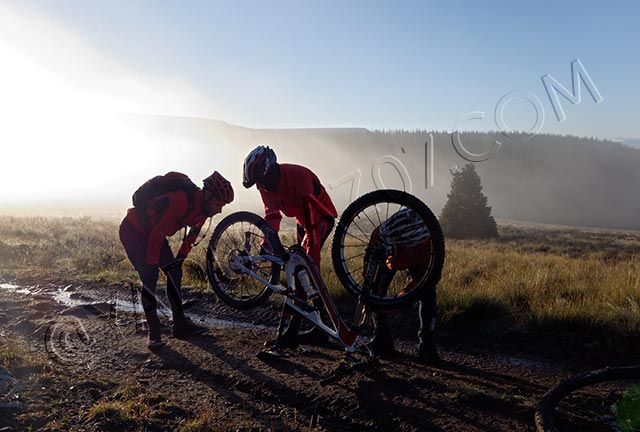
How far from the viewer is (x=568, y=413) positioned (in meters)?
3.98

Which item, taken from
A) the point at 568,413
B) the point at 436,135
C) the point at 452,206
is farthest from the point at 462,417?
the point at 436,135

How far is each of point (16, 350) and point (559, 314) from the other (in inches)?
278

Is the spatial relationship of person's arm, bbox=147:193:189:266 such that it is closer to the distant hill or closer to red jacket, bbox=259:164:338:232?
red jacket, bbox=259:164:338:232

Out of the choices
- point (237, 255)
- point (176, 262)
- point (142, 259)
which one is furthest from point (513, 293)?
point (142, 259)

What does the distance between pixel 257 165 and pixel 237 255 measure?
4.00 feet

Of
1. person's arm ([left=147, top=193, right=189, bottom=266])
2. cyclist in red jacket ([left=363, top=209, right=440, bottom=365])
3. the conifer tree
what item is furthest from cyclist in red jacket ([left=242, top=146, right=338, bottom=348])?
the conifer tree

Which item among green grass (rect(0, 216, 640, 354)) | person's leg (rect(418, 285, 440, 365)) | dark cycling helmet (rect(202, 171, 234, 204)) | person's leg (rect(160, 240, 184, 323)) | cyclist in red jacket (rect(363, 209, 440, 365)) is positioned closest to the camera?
cyclist in red jacket (rect(363, 209, 440, 365))

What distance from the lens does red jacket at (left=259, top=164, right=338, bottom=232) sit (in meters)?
5.55

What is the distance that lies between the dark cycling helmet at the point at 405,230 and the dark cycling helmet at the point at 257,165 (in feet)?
5.15

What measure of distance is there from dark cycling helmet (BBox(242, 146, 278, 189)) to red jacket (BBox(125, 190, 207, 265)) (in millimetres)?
1391

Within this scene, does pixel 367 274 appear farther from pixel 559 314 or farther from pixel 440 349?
pixel 559 314

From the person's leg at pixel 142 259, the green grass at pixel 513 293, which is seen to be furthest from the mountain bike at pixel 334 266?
the green grass at pixel 513 293

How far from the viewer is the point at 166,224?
6.34 meters

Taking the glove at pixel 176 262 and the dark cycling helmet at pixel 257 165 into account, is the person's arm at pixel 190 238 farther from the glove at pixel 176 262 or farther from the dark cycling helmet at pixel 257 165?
the dark cycling helmet at pixel 257 165
